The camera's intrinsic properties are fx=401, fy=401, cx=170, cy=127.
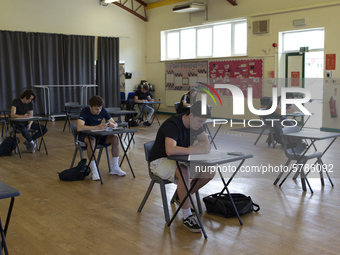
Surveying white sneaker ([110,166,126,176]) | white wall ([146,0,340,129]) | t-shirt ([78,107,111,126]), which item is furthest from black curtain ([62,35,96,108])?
white sneaker ([110,166,126,176])

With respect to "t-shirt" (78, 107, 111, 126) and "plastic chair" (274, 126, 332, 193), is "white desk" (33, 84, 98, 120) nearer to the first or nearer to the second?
"t-shirt" (78, 107, 111, 126)

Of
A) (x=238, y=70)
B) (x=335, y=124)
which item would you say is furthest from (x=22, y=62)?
(x=335, y=124)

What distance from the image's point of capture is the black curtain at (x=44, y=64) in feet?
35.8

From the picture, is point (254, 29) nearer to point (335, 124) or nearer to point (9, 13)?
point (335, 124)

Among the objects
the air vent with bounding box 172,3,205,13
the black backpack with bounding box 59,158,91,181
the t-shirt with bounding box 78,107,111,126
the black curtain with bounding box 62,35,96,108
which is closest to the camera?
the black backpack with bounding box 59,158,91,181

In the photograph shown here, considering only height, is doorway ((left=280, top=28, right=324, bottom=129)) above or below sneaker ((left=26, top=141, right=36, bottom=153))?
above

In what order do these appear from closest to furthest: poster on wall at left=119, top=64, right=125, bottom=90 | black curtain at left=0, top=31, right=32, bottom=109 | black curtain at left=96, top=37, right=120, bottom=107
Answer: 1. black curtain at left=0, top=31, right=32, bottom=109
2. black curtain at left=96, top=37, right=120, bottom=107
3. poster on wall at left=119, top=64, right=125, bottom=90

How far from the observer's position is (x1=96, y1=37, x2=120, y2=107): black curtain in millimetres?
12586

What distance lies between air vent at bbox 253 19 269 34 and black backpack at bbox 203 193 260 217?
7.13 m

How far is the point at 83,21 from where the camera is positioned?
12.2 metres

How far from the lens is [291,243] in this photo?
302 centimetres

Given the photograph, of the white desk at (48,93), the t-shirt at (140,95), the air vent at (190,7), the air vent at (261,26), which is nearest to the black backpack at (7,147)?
the t-shirt at (140,95)

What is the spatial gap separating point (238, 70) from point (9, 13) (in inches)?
252

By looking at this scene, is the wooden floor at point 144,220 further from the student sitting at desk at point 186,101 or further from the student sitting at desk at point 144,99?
the student sitting at desk at point 144,99
